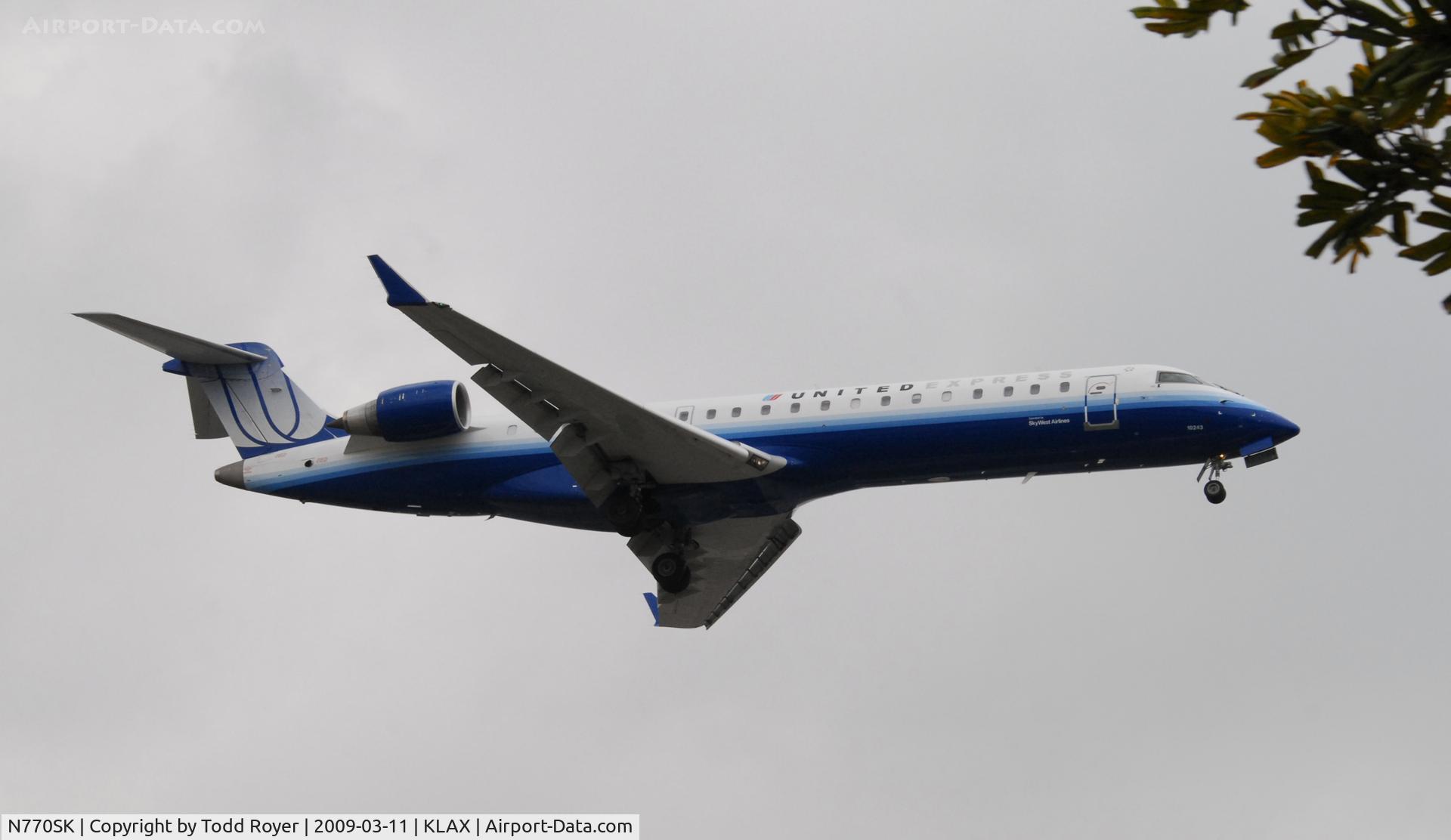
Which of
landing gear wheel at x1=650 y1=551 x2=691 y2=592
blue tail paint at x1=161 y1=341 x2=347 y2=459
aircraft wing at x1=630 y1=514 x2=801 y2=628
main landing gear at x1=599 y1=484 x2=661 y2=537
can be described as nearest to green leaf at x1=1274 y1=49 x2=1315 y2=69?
main landing gear at x1=599 y1=484 x2=661 y2=537

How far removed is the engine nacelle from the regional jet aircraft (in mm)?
26

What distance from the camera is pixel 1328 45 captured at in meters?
4.87

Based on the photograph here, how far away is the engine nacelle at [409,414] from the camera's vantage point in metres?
23.8

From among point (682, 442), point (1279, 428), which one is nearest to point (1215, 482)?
point (1279, 428)

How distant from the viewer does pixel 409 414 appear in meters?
23.9

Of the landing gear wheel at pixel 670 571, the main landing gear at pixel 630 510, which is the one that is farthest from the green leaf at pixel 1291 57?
the landing gear wheel at pixel 670 571

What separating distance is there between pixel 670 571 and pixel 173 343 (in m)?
9.03

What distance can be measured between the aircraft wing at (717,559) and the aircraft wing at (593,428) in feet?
6.59

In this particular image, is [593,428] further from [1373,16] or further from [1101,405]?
[1373,16]

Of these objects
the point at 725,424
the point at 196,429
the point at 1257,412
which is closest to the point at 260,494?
the point at 196,429

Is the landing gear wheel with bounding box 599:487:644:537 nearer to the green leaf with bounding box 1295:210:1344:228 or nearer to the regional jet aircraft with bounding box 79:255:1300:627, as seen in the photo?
the regional jet aircraft with bounding box 79:255:1300:627

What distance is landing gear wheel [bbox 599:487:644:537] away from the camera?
23734 millimetres

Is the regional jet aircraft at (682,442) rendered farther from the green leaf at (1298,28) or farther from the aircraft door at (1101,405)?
the green leaf at (1298,28)

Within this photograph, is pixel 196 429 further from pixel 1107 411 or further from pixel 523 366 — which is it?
pixel 1107 411
